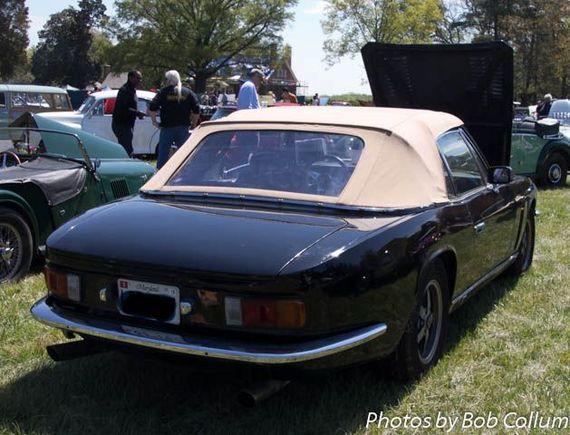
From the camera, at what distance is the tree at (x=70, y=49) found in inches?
2820

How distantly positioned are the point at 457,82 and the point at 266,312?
15.5ft

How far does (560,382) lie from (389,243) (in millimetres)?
1296

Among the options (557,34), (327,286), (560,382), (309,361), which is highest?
(557,34)

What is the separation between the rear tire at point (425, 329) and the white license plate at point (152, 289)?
1.05 meters

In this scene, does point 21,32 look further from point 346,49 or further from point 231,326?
point 231,326

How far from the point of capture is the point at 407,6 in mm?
46094

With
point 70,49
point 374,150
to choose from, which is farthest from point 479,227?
point 70,49

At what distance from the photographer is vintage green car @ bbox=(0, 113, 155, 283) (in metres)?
5.23

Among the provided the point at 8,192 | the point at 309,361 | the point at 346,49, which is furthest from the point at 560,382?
the point at 346,49

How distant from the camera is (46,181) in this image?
5.43 m

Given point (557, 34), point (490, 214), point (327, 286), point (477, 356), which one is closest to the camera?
point (327, 286)

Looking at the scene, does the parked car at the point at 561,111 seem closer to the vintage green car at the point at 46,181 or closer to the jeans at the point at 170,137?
the jeans at the point at 170,137

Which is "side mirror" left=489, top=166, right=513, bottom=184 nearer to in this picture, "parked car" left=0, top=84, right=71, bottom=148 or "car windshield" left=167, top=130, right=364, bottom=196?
"car windshield" left=167, top=130, right=364, bottom=196

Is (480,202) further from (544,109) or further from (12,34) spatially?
(12,34)
